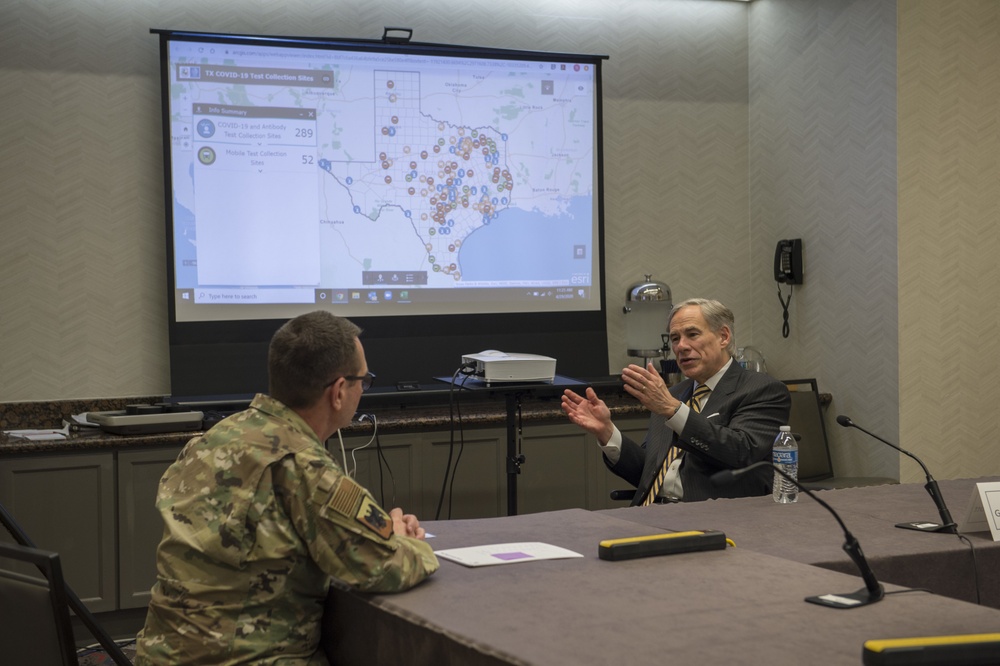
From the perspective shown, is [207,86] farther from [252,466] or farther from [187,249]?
[252,466]

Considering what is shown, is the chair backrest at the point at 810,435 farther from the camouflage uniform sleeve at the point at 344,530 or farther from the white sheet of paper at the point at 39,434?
the camouflage uniform sleeve at the point at 344,530

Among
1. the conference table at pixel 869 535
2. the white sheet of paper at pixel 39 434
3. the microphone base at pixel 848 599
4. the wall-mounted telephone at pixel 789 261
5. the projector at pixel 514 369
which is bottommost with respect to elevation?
the conference table at pixel 869 535

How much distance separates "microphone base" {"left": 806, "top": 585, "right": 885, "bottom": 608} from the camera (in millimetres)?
1784

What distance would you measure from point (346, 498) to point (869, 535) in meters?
1.34

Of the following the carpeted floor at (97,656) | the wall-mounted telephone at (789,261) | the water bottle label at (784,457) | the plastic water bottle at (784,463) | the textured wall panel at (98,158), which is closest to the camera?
the carpeted floor at (97,656)

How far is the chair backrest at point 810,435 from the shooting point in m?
4.91

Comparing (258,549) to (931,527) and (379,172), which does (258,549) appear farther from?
(379,172)

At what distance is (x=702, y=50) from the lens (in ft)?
18.1

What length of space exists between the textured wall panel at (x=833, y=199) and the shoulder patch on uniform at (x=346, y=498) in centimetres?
348

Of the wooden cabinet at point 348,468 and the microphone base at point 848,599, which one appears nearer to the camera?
the microphone base at point 848,599

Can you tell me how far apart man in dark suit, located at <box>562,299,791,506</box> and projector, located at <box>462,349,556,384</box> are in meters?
0.49

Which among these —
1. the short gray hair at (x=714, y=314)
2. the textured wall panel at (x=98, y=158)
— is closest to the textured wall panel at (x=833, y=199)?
the textured wall panel at (x=98, y=158)

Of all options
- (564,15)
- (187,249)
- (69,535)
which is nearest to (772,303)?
(564,15)

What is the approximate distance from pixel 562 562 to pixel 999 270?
3.64 m
